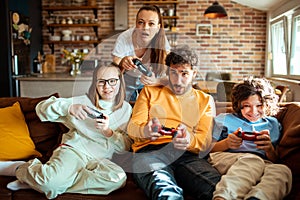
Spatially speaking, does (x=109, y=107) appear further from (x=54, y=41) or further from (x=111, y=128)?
(x=54, y=41)

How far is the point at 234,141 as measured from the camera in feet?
5.71

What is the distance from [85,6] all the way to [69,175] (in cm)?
501

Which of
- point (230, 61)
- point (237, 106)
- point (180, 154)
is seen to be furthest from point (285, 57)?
point (180, 154)

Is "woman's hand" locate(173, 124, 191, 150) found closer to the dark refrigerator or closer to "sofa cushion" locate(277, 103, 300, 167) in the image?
"sofa cushion" locate(277, 103, 300, 167)

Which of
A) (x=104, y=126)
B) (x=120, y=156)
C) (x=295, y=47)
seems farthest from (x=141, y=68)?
(x=295, y=47)

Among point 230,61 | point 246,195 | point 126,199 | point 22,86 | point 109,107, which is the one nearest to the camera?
point 246,195

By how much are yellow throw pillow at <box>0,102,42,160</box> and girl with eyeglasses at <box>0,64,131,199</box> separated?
5.2 inches

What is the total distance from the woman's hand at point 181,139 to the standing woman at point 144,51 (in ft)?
1.13

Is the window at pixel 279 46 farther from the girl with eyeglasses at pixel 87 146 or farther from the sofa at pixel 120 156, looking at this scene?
the girl with eyeglasses at pixel 87 146

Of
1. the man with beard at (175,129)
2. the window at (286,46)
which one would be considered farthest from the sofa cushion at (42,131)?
the window at (286,46)

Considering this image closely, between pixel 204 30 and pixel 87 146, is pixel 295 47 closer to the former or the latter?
pixel 204 30

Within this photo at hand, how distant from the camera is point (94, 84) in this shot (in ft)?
A: 6.08

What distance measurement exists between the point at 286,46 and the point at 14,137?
410 cm

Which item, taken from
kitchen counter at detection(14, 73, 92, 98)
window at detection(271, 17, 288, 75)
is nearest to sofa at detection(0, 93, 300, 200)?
kitchen counter at detection(14, 73, 92, 98)
